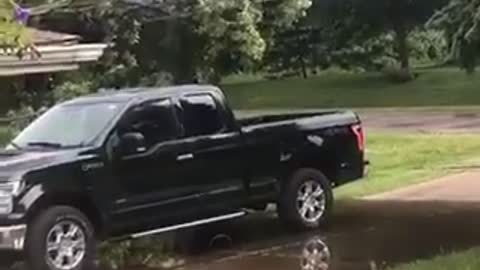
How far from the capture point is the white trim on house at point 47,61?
1909cm

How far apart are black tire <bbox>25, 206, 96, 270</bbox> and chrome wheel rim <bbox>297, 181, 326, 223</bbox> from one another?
11.0ft

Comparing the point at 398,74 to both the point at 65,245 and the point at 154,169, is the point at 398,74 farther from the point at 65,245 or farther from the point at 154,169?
the point at 65,245

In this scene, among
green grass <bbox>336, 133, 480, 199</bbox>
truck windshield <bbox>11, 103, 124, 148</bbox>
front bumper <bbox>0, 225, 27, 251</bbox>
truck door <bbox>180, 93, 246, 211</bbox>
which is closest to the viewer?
front bumper <bbox>0, 225, 27, 251</bbox>

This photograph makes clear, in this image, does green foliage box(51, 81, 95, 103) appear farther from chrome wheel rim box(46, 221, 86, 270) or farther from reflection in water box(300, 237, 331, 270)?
chrome wheel rim box(46, 221, 86, 270)

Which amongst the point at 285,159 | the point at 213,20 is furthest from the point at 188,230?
the point at 213,20

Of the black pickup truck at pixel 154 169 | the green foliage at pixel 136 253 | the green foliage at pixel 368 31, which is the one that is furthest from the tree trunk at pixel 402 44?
the green foliage at pixel 136 253

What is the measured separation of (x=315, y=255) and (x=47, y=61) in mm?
8912

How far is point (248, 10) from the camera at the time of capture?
3366cm

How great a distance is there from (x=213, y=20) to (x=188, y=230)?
66.4 feet

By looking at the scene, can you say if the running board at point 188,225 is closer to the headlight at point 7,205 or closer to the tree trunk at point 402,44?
the headlight at point 7,205

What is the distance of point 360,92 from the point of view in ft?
164

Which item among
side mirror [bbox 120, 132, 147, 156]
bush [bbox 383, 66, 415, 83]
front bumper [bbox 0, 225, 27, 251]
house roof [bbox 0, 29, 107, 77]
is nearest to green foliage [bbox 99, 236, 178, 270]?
side mirror [bbox 120, 132, 147, 156]

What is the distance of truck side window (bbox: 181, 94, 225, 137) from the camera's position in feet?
42.3

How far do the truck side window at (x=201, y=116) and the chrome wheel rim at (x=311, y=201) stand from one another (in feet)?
4.74
